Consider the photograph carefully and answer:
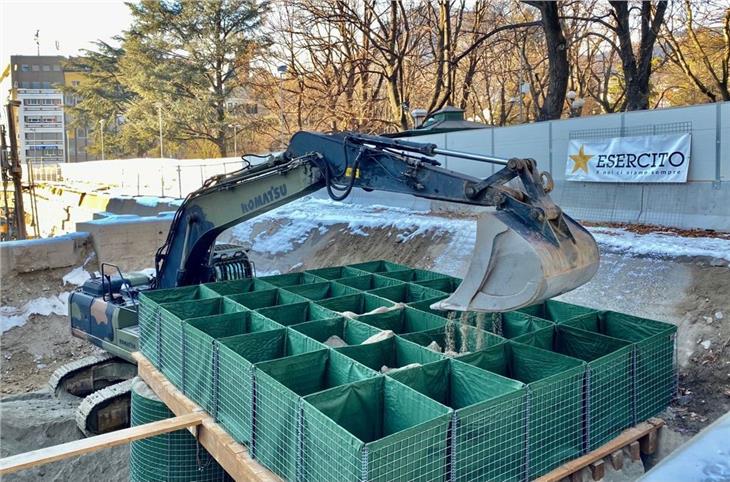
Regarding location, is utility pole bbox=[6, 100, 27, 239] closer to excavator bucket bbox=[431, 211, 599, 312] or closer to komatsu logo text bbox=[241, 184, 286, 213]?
komatsu logo text bbox=[241, 184, 286, 213]

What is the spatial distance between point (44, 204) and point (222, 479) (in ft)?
126

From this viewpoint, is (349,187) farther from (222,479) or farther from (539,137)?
(539,137)

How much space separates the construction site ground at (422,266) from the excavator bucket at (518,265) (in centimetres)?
216

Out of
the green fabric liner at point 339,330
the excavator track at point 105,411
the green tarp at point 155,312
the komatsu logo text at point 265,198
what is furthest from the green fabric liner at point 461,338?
the excavator track at point 105,411

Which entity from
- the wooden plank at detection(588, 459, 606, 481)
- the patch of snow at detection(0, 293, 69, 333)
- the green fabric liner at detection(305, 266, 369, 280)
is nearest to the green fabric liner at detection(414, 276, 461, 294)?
the green fabric liner at detection(305, 266, 369, 280)

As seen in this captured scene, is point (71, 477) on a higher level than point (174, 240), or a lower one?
lower

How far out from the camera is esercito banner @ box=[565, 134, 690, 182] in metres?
13.8

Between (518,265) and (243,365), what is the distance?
2.60 meters

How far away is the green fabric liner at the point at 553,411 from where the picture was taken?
486cm

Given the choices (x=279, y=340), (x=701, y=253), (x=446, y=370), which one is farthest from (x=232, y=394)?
(x=701, y=253)

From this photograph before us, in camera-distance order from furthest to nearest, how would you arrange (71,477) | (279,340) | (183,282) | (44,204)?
(44,204)
(183,282)
(71,477)
(279,340)

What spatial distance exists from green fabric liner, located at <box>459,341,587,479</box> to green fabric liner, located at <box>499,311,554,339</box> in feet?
3.71

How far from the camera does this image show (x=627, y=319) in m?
6.84

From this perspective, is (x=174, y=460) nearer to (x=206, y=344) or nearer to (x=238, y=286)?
(x=206, y=344)
